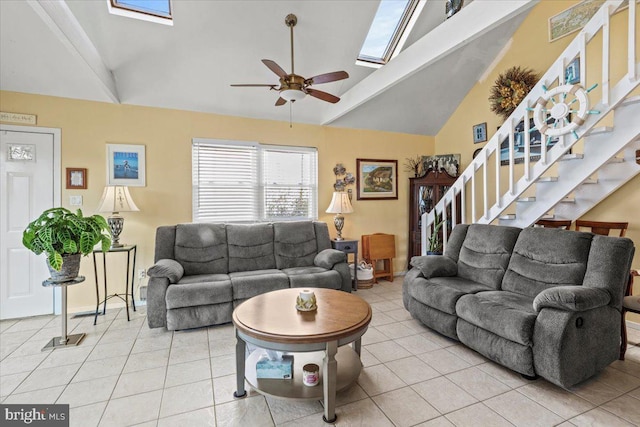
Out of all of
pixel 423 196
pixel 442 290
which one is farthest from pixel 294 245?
pixel 423 196

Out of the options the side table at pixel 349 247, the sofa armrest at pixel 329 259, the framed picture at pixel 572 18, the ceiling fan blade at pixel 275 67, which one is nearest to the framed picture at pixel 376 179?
the side table at pixel 349 247

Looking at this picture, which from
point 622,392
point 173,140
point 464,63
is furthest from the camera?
point 464,63

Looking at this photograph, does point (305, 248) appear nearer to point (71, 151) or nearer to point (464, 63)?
point (71, 151)

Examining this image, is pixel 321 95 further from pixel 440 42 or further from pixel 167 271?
pixel 167 271

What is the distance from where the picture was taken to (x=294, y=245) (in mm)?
4078

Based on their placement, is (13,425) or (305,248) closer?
(13,425)

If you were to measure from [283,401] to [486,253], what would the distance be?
232cm

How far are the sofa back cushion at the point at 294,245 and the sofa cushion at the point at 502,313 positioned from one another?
2.04m

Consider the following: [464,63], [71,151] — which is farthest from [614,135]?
[71,151]

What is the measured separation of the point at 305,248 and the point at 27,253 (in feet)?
10.4

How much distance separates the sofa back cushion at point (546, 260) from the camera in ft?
7.76

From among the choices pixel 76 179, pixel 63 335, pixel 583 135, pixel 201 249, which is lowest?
pixel 63 335

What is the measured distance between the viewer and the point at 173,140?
4.01 meters

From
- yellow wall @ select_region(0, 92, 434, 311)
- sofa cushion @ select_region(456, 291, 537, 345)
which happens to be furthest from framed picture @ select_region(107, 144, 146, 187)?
sofa cushion @ select_region(456, 291, 537, 345)
